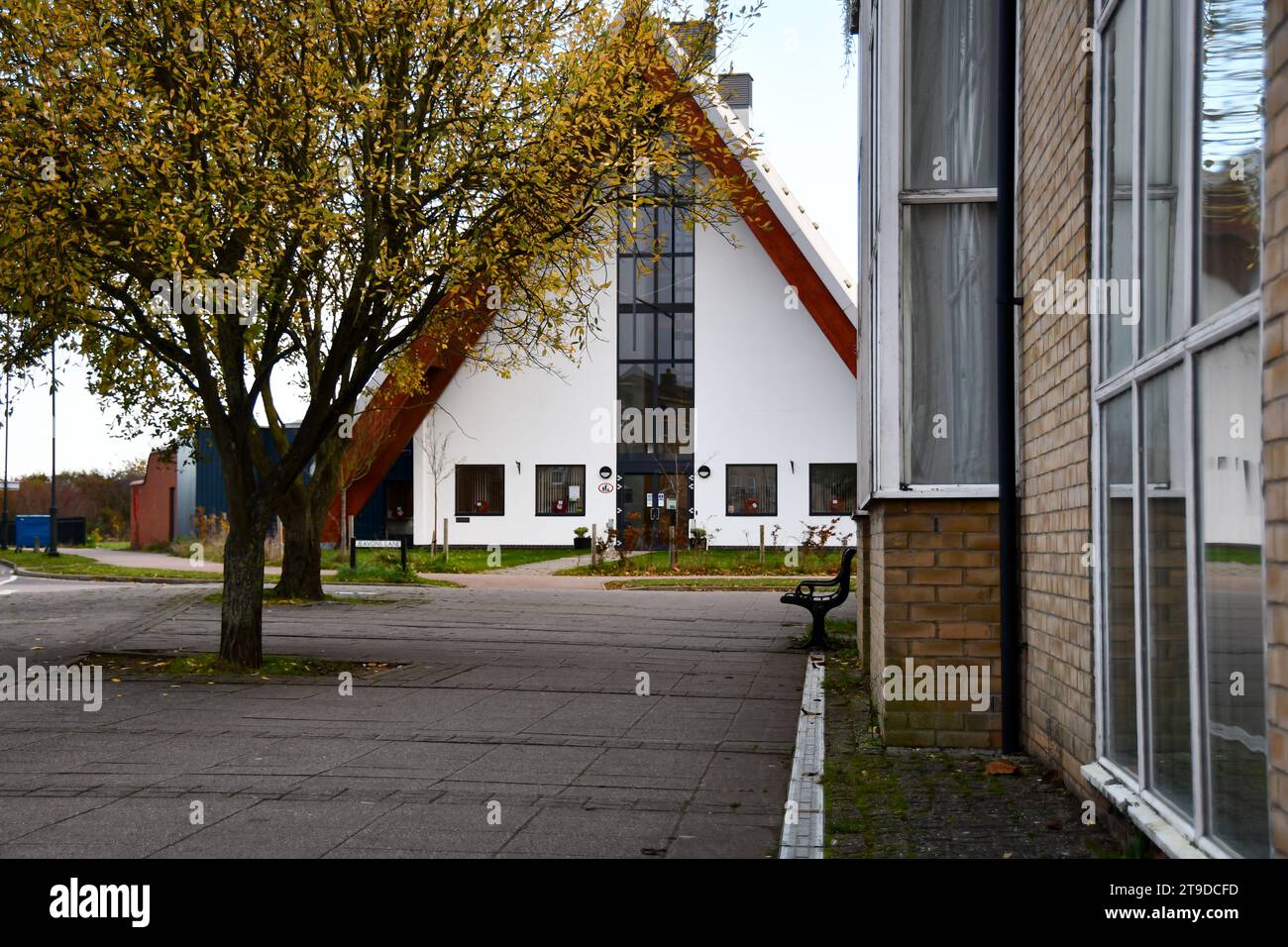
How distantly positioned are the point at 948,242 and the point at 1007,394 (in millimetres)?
1125

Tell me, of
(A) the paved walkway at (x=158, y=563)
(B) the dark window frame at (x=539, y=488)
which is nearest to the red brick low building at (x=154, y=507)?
(A) the paved walkway at (x=158, y=563)

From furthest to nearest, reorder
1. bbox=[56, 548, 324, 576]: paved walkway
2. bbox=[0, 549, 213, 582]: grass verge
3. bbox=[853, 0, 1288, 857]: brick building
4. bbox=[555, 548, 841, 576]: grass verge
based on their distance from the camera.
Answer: bbox=[56, 548, 324, 576]: paved walkway → bbox=[555, 548, 841, 576]: grass verge → bbox=[0, 549, 213, 582]: grass verge → bbox=[853, 0, 1288, 857]: brick building

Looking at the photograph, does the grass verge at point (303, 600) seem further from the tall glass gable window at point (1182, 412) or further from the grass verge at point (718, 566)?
the tall glass gable window at point (1182, 412)

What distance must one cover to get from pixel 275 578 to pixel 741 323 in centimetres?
1633

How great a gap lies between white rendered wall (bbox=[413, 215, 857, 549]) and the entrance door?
1.40ft

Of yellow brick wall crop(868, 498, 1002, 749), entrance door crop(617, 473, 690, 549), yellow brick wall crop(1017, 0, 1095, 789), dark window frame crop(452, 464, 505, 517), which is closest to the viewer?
yellow brick wall crop(1017, 0, 1095, 789)

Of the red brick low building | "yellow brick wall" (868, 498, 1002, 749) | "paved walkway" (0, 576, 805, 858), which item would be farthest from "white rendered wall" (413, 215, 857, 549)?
"yellow brick wall" (868, 498, 1002, 749)

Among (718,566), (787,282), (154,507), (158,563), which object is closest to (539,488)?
(787,282)

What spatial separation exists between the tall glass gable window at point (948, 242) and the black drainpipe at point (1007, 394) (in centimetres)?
31

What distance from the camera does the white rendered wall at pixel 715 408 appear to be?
37.5 m

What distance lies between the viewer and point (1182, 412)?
456 cm

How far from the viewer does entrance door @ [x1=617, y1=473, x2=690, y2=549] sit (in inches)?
1495

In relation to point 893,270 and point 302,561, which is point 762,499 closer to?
point 302,561

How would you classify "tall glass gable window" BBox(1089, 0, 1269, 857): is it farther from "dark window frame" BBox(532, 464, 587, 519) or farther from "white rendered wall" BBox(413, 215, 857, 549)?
"dark window frame" BBox(532, 464, 587, 519)
